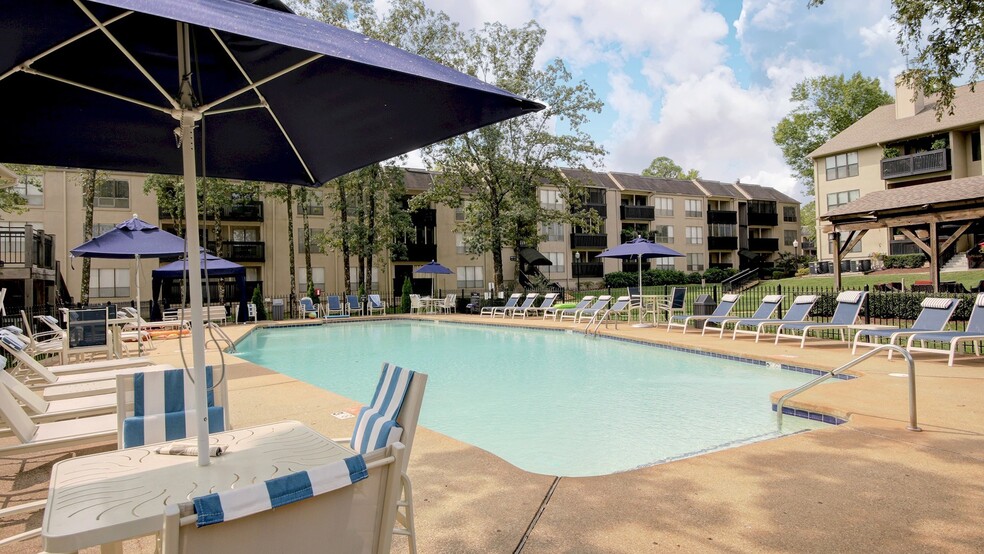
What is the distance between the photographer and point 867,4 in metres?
10.3

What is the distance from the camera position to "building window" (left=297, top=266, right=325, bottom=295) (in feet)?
109

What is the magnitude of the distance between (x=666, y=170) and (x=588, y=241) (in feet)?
105

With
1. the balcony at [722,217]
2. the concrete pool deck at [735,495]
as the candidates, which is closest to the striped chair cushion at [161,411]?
the concrete pool deck at [735,495]

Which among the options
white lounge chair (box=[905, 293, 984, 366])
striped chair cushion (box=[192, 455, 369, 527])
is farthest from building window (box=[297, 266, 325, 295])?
striped chair cushion (box=[192, 455, 369, 527])

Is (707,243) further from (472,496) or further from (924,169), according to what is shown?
(472,496)

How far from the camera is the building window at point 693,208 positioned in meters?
46.6

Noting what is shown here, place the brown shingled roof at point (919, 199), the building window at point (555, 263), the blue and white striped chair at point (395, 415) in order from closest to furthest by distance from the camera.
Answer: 1. the blue and white striped chair at point (395, 415)
2. the brown shingled roof at point (919, 199)
3. the building window at point (555, 263)

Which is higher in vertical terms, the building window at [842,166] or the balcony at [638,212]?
the building window at [842,166]

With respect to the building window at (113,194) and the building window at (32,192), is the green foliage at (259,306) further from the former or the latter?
the building window at (32,192)

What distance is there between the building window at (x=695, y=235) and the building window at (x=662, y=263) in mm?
2828

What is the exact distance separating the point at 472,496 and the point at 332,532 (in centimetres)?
196

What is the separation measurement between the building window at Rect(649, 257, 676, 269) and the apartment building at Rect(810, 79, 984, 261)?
11.9m

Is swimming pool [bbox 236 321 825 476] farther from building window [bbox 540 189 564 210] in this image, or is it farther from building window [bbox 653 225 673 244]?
building window [bbox 653 225 673 244]

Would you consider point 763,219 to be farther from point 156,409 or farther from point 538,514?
point 156,409
